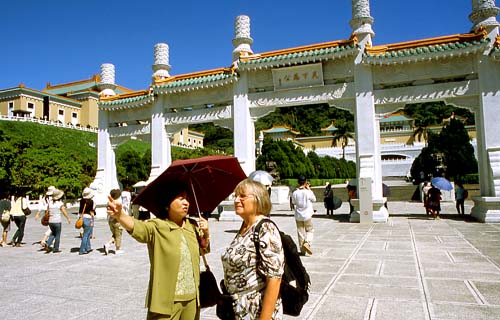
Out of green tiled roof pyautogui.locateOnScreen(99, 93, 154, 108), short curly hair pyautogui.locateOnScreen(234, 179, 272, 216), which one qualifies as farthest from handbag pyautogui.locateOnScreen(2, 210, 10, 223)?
short curly hair pyautogui.locateOnScreen(234, 179, 272, 216)

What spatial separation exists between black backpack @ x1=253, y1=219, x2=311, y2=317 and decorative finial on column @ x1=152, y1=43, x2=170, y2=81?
16.0 m

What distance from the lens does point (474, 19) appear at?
1279 centimetres

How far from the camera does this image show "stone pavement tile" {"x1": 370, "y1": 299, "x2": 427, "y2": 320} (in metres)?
4.04

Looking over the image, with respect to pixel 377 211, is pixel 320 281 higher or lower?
lower

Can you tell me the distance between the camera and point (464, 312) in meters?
4.11

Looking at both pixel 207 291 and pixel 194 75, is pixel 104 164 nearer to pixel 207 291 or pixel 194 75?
pixel 194 75

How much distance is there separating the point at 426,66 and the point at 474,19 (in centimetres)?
228

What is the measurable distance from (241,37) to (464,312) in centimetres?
1330

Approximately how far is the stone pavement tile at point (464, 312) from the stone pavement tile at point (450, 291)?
0.20 metres

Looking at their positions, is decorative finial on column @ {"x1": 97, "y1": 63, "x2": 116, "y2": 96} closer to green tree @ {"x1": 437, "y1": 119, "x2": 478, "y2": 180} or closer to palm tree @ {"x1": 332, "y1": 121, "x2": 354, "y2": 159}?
green tree @ {"x1": 437, "y1": 119, "x2": 478, "y2": 180}

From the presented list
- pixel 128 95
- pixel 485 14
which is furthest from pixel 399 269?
pixel 128 95

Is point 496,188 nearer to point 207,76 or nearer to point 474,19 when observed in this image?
point 474,19

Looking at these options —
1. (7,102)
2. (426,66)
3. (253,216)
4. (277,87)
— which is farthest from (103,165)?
(7,102)

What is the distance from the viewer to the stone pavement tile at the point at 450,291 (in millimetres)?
4562
